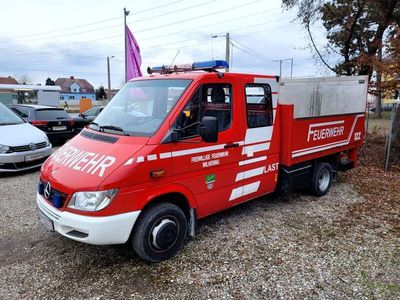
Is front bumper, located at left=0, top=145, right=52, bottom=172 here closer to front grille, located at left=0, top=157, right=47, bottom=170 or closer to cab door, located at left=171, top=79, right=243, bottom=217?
front grille, located at left=0, top=157, right=47, bottom=170

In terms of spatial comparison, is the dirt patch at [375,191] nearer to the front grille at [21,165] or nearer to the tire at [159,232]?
the tire at [159,232]

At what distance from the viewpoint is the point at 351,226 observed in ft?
16.3

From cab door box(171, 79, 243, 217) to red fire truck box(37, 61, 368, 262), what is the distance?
0.01 metres

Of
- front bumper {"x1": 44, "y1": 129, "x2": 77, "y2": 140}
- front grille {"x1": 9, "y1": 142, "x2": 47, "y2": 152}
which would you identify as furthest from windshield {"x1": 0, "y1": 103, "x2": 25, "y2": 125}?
front bumper {"x1": 44, "y1": 129, "x2": 77, "y2": 140}

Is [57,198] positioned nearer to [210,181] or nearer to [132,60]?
[210,181]

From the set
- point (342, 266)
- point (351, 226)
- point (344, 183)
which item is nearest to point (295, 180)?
point (351, 226)

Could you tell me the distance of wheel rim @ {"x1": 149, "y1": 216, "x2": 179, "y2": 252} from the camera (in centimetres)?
366

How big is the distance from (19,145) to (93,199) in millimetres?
5121

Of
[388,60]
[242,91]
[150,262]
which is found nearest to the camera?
[150,262]

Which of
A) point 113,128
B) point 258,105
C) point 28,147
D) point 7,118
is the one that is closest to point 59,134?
point 7,118

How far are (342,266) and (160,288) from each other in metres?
2.13

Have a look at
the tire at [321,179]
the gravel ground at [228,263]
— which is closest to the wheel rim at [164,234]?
the gravel ground at [228,263]

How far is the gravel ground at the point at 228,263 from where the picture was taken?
3348 mm

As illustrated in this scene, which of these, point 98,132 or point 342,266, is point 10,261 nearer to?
point 98,132
